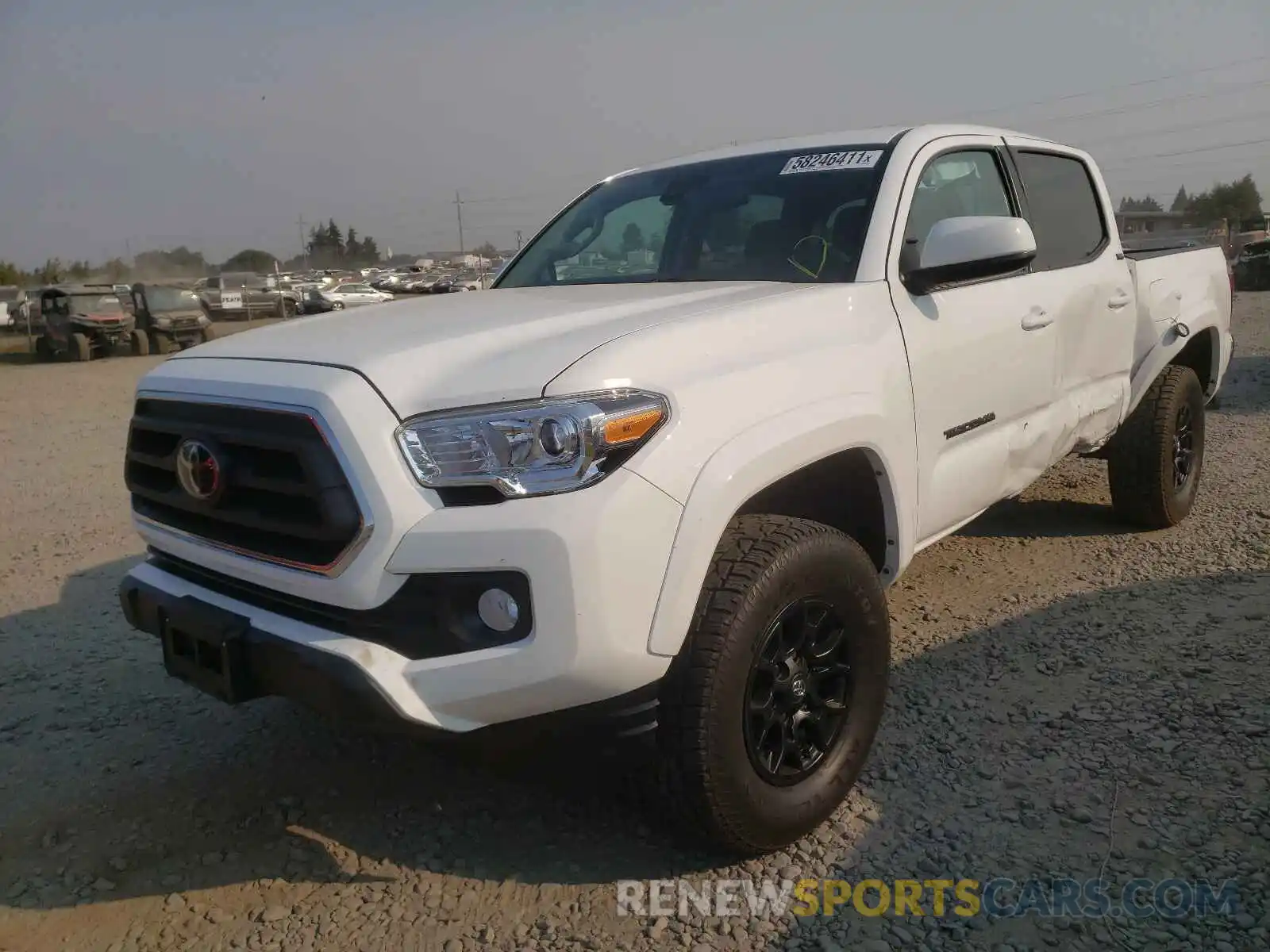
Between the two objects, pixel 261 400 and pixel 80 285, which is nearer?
pixel 261 400

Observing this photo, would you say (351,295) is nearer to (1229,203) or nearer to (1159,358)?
(1159,358)

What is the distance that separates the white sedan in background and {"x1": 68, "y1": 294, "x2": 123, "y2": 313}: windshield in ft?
39.6

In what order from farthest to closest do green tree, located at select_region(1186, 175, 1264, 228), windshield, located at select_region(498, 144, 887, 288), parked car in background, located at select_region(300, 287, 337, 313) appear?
green tree, located at select_region(1186, 175, 1264, 228) → parked car in background, located at select_region(300, 287, 337, 313) → windshield, located at select_region(498, 144, 887, 288)

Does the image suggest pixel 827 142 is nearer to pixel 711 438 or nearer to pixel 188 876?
pixel 711 438

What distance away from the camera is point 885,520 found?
9.37ft

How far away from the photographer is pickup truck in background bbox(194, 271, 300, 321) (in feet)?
99.5

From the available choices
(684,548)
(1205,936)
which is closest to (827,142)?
(684,548)

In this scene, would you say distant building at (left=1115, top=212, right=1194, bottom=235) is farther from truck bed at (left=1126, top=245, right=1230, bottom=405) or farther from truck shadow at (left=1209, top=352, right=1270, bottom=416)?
truck bed at (left=1126, top=245, right=1230, bottom=405)

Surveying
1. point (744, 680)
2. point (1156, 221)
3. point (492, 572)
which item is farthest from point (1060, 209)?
point (1156, 221)

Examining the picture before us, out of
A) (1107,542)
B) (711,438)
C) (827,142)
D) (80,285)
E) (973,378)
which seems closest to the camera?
(711,438)

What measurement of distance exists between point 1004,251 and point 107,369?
20161 millimetres

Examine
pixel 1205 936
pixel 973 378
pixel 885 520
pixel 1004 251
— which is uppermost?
pixel 1004 251

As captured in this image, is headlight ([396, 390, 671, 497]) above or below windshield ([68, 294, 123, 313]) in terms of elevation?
below

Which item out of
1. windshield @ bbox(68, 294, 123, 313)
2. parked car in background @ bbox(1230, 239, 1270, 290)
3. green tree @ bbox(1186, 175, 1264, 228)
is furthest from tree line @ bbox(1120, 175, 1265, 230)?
windshield @ bbox(68, 294, 123, 313)
